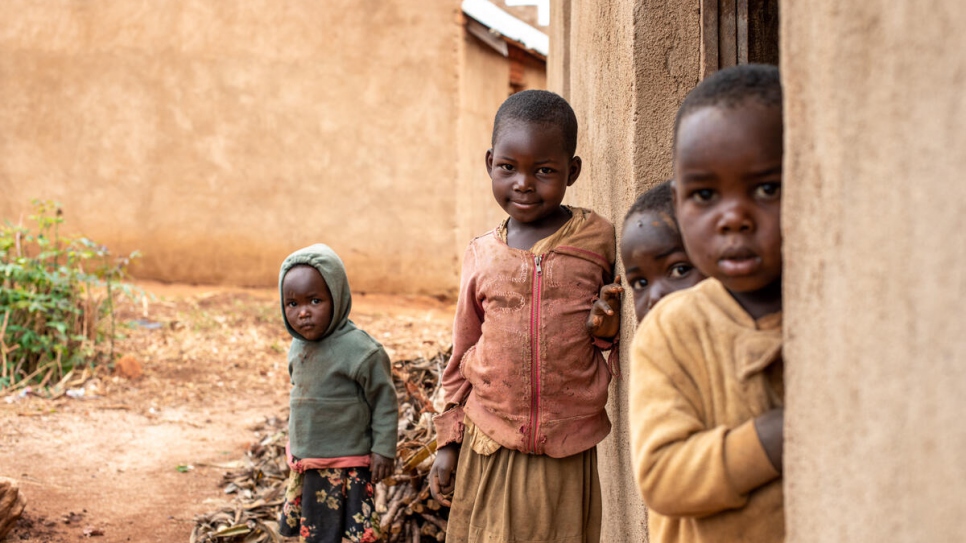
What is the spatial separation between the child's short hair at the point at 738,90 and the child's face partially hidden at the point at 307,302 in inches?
98.3

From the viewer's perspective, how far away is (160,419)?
7109 mm

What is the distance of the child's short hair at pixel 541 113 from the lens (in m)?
2.66

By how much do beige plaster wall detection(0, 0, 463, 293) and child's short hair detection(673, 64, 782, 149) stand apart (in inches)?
439

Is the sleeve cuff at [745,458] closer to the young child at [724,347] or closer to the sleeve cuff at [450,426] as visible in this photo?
the young child at [724,347]

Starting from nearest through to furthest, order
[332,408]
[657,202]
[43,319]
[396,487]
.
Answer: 1. [657,202]
2. [332,408]
3. [396,487]
4. [43,319]

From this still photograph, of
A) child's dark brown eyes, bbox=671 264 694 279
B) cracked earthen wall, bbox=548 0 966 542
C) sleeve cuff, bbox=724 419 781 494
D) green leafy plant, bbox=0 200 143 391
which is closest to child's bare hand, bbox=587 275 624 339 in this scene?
child's dark brown eyes, bbox=671 264 694 279

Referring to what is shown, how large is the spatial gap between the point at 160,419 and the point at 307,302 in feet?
13.1

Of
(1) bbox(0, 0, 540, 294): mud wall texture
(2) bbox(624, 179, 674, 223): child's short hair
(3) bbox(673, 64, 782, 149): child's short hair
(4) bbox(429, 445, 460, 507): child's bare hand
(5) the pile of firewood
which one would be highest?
(1) bbox(0, 0, 540, 294): mud wall texture

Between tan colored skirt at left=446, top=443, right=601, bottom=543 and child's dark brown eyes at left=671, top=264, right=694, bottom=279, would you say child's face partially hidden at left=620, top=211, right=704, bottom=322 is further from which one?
tan colored skirt at left=446, top=443, right=601, bottom=543

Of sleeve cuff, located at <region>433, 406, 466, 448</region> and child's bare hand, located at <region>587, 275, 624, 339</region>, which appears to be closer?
child's bare hand, located at <region>587, 275, 624, 339</region>

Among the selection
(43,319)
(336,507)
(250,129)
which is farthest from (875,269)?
(250,129)

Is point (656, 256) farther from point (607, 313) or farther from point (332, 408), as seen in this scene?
point (332, 408)

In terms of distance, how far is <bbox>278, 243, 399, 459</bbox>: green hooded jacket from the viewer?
12.1ft

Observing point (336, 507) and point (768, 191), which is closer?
point (768, 191)
